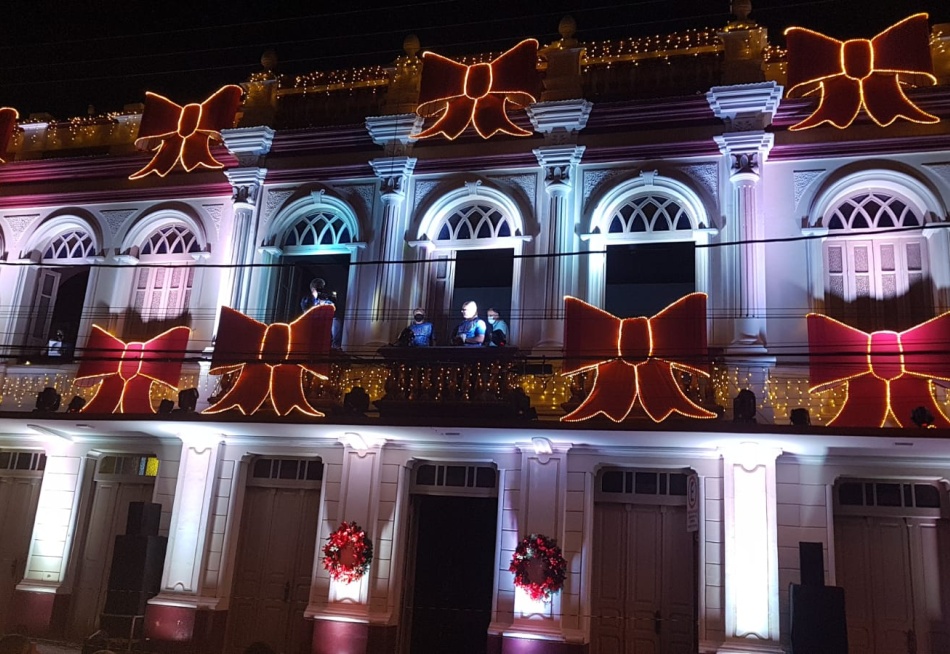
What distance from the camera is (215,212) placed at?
51.5ft

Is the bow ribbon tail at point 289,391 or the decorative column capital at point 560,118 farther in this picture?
Answer: the decorative column capital at point 560,118

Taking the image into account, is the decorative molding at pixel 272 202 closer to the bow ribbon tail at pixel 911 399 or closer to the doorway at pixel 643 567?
the doorway at pixel 643 567

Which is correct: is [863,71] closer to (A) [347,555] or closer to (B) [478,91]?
(B) [478,91]

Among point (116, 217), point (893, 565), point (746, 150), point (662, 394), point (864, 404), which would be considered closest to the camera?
point (864, 404)

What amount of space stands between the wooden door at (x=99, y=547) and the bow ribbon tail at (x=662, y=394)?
28.5 feet

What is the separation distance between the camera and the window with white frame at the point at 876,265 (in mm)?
12281

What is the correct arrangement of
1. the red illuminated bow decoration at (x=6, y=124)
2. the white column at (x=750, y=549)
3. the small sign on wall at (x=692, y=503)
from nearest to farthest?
the white column at (x=750, y=549)
the small sign on wall at (x=692, y=503)
the red illuminated bow decoration at (x=6, y=124)

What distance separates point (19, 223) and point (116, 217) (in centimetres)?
223

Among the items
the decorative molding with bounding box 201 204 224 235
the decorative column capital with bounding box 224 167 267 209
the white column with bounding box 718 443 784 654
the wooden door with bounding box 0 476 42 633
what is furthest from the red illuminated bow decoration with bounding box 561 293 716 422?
the wooden door with bounding box 0 476 42 633

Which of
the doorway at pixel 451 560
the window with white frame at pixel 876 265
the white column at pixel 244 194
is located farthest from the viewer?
the white column at pixel 244 194

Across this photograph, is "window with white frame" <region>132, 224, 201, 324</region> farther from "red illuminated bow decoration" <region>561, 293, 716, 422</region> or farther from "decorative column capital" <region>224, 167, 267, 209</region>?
"red illuminated bow decoration" <region>561, 293, 716, 422</region>

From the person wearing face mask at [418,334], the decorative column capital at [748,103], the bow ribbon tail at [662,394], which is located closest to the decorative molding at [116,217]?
the person wearing face mask at [418,334]

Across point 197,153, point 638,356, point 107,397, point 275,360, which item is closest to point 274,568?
point 275,360

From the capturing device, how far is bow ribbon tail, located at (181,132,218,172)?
15.7 meters
